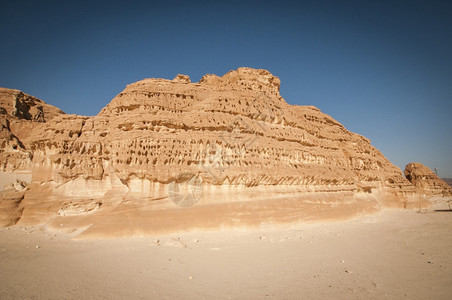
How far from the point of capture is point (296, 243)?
827cm

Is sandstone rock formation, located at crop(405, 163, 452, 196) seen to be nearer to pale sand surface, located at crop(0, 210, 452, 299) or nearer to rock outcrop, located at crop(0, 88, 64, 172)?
pale sand surface, located at crop(0, 210, 452, 299)

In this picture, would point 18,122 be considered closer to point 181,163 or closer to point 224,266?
point 181,163

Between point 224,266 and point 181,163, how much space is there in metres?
5.26

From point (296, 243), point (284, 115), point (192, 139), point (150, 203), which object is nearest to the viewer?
point (296, 243)

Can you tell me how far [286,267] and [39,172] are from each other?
37.7 ft

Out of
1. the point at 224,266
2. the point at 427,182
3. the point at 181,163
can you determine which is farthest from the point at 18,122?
the point at 427,182

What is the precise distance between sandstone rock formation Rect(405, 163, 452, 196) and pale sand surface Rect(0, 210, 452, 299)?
3108 centimetres

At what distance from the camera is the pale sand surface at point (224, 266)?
445 centimetres

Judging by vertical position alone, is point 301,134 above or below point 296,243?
above

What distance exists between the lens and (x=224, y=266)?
586 centimetres

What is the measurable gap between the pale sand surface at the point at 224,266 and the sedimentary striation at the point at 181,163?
113cm

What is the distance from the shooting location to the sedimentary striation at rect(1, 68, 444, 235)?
378 inches

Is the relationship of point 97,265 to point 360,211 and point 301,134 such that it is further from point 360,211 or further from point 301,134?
point 360,211

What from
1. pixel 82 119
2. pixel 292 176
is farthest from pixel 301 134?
pixel 82 119
